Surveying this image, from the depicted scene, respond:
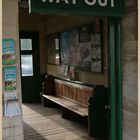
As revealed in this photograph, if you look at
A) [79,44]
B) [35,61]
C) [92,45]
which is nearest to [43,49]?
[35,61]

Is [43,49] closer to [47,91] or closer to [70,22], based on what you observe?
[47,91]

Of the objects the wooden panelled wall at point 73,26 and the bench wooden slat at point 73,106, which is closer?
the wooden panelled wall at point 73,26

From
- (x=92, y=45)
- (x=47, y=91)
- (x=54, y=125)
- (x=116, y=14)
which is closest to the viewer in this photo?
(x=116, y=14)

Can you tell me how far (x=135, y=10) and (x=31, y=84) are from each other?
545 cm

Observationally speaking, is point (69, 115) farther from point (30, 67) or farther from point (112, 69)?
point (112, 69)

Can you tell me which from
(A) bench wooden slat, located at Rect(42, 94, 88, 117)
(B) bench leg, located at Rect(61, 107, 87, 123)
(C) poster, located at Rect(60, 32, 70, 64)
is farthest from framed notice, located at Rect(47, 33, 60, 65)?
(B) bench leg, located at Rect(61, 107, 87, 123)

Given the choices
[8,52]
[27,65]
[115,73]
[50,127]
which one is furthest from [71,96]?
[8,52]

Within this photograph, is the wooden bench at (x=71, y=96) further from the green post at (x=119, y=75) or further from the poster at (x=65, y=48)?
the green post at (x=119, y=75)

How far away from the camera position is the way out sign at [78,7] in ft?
8.39

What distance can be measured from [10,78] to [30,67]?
5.37m

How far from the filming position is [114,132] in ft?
10.8

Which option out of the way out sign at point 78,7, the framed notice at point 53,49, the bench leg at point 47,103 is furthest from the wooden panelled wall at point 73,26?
the way out sign at point 78,7

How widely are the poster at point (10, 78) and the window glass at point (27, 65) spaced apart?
17.2 ft

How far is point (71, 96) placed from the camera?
6.14 meters
